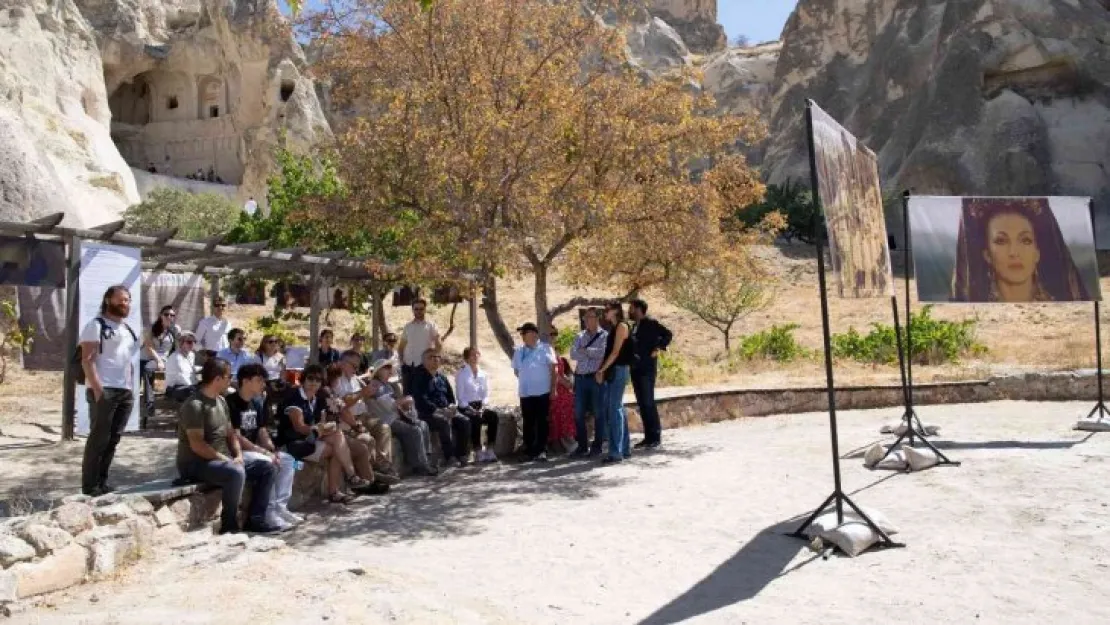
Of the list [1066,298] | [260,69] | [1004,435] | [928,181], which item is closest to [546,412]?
[1004,435]

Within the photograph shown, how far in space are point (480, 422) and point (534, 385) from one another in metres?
0.76

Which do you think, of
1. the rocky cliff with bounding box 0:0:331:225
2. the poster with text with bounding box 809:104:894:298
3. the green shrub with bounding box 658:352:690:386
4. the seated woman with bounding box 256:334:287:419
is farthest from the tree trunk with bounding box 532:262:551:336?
the rocky cliff with bounding box 0:0:331:225

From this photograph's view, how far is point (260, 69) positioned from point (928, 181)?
100 ft

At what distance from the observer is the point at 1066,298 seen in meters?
11.1

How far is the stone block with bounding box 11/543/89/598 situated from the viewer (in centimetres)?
469

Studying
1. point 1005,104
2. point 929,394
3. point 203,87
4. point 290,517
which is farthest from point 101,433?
point 203,87

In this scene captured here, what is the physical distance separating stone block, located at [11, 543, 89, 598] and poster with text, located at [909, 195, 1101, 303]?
29.4 feet

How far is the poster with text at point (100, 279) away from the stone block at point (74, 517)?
439cm

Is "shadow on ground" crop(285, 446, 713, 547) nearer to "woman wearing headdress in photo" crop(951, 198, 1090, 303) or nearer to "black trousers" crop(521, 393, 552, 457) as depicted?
"black trousers" crop(521, 393, 552, 457)

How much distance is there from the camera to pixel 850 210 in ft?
22.2

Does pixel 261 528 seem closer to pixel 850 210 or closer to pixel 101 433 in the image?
pixel 101 433

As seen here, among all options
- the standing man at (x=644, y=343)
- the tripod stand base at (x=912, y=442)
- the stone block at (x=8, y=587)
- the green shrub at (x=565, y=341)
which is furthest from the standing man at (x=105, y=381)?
the green shrub at (x=565, y=341)

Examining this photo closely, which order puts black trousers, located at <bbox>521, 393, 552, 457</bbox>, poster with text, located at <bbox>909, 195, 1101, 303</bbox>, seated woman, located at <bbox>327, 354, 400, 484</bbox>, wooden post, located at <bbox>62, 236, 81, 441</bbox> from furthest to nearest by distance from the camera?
poster with text, located at <bbox>909, 195, 1101, 303</bbox>, black trousers, located at <bbox>521, 393, 552, 457</bbox>, wooden post, located at <bbox>62, 236, 81, 441</bbox>, seated woman, located at <bbox>327, 354, 400, 484</bbox>

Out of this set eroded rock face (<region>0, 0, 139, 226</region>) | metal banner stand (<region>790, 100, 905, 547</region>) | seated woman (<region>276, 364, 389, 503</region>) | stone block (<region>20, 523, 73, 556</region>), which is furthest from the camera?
eroded rock face (<region>0, 0, 139, 226</region>)
